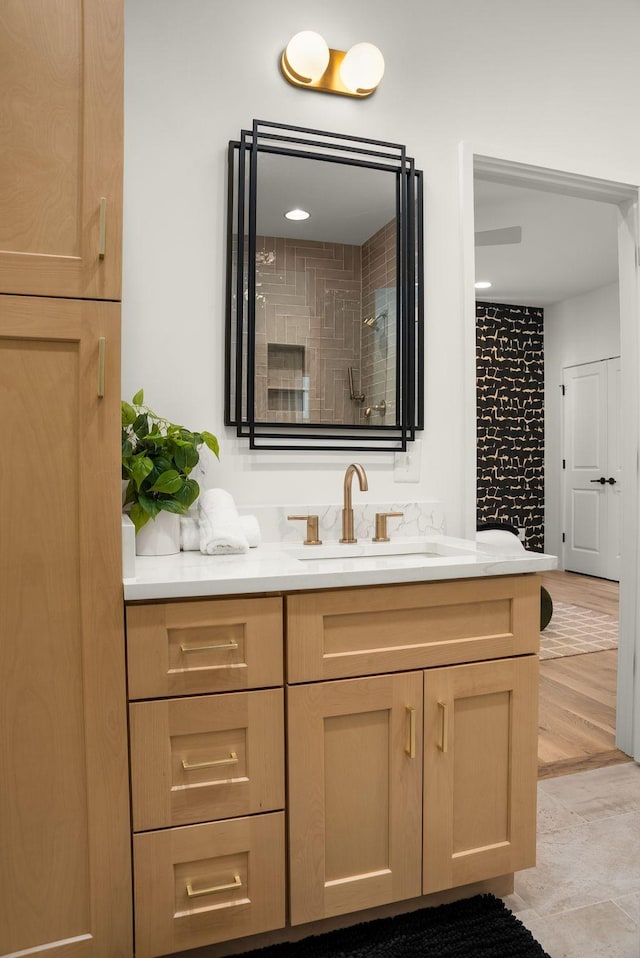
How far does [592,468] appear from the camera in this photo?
6492mm

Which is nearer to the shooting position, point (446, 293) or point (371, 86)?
point (371, 86)

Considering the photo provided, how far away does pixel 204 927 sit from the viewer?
141 cm

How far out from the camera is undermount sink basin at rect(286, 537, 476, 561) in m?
1.89

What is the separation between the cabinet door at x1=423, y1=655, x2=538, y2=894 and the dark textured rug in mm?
100

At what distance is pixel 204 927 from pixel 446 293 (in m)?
1.94

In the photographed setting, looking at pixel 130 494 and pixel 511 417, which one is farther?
pixel 511 417

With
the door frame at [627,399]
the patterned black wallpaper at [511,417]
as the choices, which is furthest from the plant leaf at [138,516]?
the patterned black wallpaper at [511,417]

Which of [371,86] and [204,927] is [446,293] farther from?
[204,927]

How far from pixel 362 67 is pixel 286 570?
5.32 feet

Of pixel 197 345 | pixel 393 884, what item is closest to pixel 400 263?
pixel 197 345

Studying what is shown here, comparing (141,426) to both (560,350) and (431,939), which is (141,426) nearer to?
(431,939)

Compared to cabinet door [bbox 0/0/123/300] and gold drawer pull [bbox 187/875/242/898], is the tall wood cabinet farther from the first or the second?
gold drawer pull [bbox 187/875/242/898]

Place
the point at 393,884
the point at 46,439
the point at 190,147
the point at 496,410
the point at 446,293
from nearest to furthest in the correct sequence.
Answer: the point at 46,439, the point at 393,884, the point at 190,147, the point at 446,293, the point at 496,410

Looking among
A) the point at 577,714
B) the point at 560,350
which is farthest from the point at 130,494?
the point at 560,350
